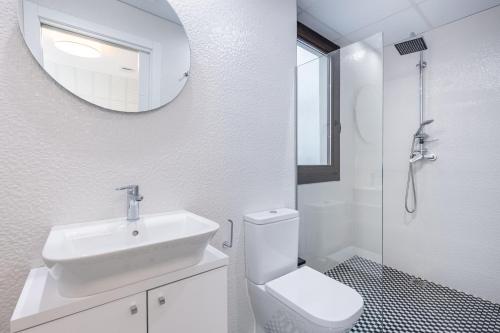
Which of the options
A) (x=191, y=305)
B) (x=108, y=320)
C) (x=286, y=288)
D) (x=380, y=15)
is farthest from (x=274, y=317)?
(x=380, y=15)

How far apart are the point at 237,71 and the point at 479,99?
205 centimetres

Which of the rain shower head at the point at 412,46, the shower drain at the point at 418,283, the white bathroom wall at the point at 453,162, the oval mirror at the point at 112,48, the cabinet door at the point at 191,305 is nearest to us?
the cabinet door at the point at 191,305

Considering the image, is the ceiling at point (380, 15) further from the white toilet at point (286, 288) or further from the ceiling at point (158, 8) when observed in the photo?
the white toilet at point (286, 288)

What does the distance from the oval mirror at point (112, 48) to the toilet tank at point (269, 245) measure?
856 mm

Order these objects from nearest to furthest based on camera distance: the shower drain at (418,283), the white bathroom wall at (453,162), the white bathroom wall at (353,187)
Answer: the white bathroom wall at (353,187) → the white bathroom wall at (453,162) → the shower drain at (418,283)

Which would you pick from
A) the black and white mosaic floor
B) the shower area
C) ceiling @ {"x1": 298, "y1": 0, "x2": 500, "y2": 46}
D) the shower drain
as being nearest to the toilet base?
the shower area

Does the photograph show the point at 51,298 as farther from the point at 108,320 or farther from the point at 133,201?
the point at 133,201

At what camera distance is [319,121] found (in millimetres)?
1903

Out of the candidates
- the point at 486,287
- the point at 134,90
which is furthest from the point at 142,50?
the point at 486,287

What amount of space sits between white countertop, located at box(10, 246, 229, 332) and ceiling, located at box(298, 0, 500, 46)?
2010 mm

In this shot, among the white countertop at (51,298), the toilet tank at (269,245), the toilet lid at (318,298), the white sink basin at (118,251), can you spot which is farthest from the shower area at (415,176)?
the white countertop at (51,298)

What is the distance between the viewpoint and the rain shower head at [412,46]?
6.63 feet

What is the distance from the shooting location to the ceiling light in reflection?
Answer: 2.99 feet

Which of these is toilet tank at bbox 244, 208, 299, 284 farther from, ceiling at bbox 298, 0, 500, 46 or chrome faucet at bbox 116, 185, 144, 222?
ceiling at bbox 298, 0, 500, 46
